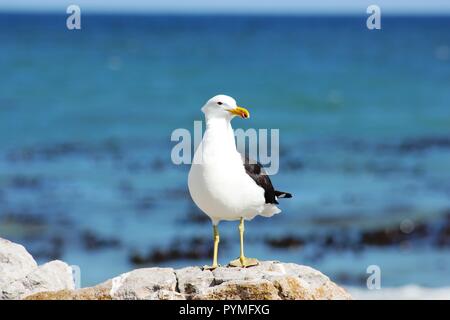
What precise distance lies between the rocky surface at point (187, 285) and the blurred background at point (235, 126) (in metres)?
6.43

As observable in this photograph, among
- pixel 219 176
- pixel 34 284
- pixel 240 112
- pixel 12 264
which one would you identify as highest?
pixel 240 112

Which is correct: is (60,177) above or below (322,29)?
below

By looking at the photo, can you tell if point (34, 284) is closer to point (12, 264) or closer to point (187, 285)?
point (12, 264)

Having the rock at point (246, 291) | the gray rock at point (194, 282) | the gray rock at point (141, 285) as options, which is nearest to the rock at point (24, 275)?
the gray rock at point (141, 285)

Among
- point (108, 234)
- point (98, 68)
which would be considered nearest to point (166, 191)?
point (108, 234)

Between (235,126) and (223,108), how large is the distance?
13525 millimetres

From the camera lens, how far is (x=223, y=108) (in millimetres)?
5996

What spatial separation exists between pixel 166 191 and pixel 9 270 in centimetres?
1370

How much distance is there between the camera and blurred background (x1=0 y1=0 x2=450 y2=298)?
15.9 metres

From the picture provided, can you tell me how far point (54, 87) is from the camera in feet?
139

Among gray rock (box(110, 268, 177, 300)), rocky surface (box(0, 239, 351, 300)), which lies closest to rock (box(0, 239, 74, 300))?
rocky surface (box(0, 239, 351, 300))

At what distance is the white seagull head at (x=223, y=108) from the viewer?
5.96 metres

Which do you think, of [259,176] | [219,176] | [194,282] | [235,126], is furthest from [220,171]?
[235,126]
